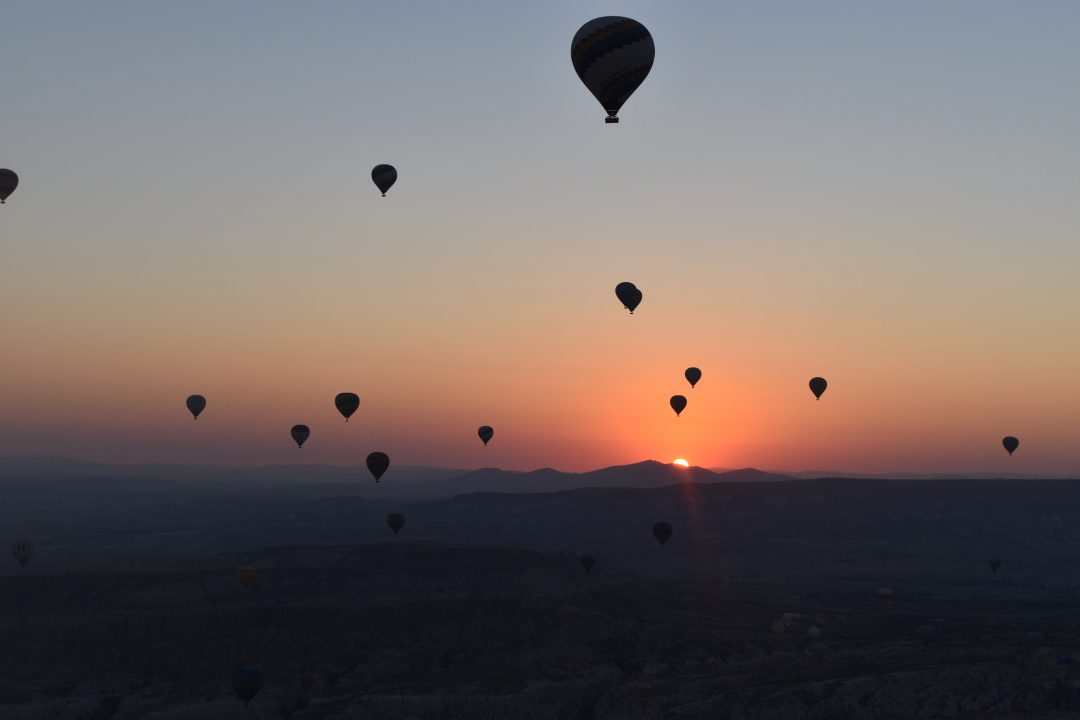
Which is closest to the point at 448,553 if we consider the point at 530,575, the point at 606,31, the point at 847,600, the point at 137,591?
the point at 530,575

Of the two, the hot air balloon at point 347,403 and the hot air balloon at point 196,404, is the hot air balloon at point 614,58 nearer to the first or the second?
the hot air balloon at point 347,403

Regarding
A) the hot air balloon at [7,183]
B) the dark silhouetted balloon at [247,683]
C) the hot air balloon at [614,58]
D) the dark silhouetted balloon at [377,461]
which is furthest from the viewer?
the dark silhouetted balloon at [377,461]

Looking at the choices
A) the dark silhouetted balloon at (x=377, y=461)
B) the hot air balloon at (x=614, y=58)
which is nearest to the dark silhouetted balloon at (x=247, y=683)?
the dark silhouetted balloon at (x=377, y=461)

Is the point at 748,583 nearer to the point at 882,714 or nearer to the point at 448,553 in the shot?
the point at 448,553

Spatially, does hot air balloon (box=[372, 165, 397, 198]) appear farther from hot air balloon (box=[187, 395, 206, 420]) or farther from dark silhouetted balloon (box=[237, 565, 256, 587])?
dark silhouetted balloon (box=[237, 565, 256, 587])

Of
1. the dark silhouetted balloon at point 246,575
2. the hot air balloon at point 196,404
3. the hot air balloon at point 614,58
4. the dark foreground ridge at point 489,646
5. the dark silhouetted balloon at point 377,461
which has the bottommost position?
the dark foreground ridge at point 489,646

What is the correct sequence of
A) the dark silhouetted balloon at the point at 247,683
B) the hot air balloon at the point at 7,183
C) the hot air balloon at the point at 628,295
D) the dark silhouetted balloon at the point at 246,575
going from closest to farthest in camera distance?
the hot air balloon at the point at 7,183
the hot air balloon at the point at 628,295
the dark silhouetted balloon at the point at 247,683
the dark silhouetted balloon at the point at 246,575

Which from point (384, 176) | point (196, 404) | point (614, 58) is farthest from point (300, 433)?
point (614, 58)
